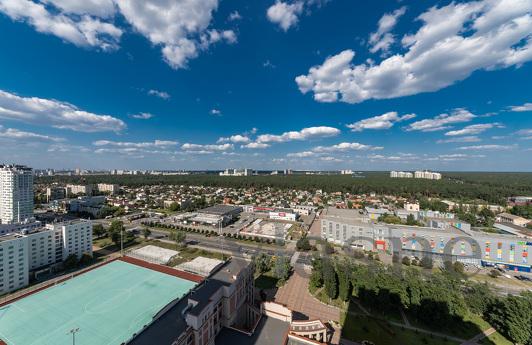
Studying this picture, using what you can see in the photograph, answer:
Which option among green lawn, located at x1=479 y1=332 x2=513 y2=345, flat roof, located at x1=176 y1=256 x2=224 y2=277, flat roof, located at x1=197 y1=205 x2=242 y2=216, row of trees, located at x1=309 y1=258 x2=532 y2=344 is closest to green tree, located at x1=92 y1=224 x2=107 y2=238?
flat roof, located at x1=197 y1=205 x2=242 y2=216

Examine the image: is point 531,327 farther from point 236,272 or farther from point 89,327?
point 89,327

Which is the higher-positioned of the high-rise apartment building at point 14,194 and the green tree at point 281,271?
the high-rise apartment building at point 14,194

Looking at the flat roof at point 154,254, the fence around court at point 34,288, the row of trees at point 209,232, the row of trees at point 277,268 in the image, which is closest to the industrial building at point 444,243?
the row of trees at point 209,232

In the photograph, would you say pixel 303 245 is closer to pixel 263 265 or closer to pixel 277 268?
pixel 263 265

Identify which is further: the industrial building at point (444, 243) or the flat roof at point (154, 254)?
the industrial building at point (444, 243)

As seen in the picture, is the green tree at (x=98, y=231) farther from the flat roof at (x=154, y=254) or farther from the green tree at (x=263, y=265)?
the green tree at (x=263, y=265)

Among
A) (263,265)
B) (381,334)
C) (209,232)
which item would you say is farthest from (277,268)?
(209,232)

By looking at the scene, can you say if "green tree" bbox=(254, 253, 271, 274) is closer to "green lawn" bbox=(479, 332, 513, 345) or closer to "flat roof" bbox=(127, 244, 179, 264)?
"flat roof" bbox=(127, 244, 179, 264)
